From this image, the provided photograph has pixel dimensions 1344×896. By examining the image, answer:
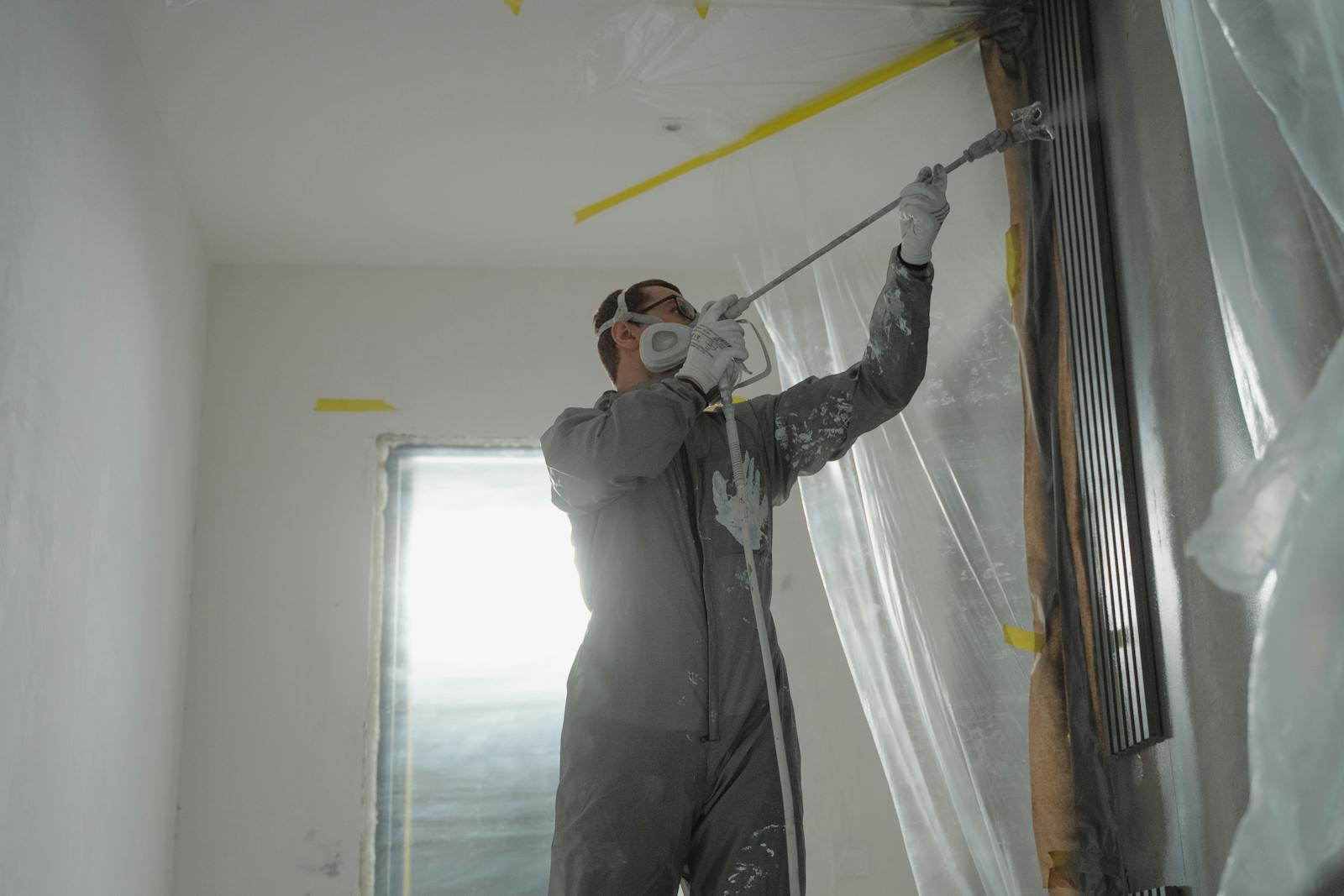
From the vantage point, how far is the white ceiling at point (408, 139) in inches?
102

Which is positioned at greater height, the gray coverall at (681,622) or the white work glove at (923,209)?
the white work glove at (923,209)

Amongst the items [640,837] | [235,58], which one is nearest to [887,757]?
[640,837]

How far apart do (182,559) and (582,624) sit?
1049mm

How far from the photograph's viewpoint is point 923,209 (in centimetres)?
169

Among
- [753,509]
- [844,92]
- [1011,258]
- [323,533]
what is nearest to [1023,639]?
[753,509]

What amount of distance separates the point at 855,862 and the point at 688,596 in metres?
1.78

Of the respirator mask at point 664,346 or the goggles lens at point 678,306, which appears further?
the goggles lens at point 678,306

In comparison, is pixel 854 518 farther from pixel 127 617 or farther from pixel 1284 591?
pixel 127 617

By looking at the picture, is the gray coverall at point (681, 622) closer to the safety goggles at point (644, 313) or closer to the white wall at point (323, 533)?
the safety goggles at point (644, 313)

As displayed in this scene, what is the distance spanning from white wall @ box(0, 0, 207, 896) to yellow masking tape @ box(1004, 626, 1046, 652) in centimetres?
148

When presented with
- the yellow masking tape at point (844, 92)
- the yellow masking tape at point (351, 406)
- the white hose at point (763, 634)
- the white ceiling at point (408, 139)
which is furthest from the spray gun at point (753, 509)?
the yellow masking tape at point (351, 406)

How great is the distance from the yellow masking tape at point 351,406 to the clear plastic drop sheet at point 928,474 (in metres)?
1.53

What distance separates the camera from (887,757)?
193 cm

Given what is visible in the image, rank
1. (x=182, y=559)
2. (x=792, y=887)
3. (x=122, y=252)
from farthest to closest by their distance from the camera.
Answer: (x=182, y=559) → (x=122, y=252) → (x=792, y=887)
